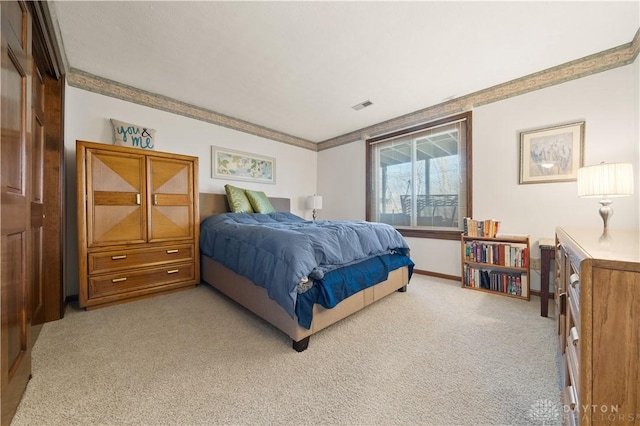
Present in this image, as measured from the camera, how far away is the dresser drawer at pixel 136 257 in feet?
7.13

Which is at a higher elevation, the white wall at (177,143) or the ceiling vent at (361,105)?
the ceiling vent at (361,105)

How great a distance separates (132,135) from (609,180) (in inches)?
175

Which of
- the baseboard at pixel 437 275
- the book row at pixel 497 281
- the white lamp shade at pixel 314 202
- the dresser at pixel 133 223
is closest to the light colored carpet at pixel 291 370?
the dresser at pixel 133 223

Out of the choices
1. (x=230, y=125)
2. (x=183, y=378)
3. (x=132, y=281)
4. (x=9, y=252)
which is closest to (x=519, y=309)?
(x=183, y=378)

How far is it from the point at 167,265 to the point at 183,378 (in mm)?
1615

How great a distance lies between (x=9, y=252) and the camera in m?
1.00

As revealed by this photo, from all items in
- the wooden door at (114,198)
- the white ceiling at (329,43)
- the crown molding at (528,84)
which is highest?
the white ceiling at (329,43)

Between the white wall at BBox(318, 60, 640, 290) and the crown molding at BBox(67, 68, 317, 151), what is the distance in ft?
10.6

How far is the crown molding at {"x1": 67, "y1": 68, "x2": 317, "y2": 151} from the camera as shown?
2.48 meters

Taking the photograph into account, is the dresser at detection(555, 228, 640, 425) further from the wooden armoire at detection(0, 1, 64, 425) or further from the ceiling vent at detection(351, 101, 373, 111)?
the ceiling vent at detection(351, 101, 373, 111)

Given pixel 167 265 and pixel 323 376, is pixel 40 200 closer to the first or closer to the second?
pixel 167 265

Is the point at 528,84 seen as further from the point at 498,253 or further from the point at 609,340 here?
the point at 609,340

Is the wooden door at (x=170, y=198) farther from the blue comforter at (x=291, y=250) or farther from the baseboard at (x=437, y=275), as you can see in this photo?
Answer: the baseboard at (x=437, y=275)

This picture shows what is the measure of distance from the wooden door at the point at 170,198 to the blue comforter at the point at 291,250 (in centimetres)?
41
